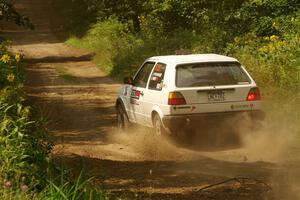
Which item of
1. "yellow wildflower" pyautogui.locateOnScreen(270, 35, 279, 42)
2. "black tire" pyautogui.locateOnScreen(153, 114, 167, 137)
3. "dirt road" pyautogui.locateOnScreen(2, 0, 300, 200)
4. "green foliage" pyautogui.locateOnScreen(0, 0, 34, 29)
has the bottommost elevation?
"dirt road" pyautogui.locateOnScreen(2, 0, 300, 200)

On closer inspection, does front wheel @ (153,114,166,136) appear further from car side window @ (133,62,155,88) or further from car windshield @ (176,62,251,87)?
car side window @ (133,62,155,88)

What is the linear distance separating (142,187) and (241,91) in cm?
356

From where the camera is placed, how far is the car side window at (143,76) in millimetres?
13086

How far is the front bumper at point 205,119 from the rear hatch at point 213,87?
0.08m

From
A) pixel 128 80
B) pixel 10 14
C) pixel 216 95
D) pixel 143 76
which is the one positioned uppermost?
pixel 10 14

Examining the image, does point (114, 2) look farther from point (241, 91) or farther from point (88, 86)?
point (241, 91)

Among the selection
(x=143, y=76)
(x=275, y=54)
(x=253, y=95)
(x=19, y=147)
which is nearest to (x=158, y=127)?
(x=143, y=76)

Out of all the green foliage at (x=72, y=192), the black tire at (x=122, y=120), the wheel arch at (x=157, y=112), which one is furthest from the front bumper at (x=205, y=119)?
the green foliage at (x=72, y=192)

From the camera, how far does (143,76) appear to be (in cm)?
1332

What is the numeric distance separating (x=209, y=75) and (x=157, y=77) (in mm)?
1093

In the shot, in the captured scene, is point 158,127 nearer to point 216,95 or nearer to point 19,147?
point 216,95

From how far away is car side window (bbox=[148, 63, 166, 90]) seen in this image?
40.3 feet

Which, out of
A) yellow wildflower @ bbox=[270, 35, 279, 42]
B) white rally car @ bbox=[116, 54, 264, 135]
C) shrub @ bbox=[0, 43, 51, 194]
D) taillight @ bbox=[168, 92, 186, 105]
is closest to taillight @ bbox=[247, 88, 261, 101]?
white rally car @ bbox=[116, 54, 264, 135]

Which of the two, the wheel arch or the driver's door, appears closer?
the wheel arch
